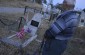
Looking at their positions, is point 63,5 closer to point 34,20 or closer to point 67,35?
point 67,35

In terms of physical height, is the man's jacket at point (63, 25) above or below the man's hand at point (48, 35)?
above

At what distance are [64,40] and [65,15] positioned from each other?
1.49 ft

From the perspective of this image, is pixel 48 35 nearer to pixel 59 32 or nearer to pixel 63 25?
pixel 59 32

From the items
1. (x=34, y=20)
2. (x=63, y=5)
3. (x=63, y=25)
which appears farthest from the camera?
(x=34, y=20)

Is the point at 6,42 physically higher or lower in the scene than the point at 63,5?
lower

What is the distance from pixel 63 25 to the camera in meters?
4.02

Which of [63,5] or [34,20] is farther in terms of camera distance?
[34,20]

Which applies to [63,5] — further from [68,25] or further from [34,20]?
[34,20]

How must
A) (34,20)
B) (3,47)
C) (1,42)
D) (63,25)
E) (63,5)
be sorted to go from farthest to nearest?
1. (34,20)
2. (1,42)
3. (3,47)
4. (63,5)
5. (63,25)

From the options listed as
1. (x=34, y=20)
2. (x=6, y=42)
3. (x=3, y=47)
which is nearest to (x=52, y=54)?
(x=3, y=47)

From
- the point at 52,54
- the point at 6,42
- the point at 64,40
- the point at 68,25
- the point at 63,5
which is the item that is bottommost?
the point at 6,42

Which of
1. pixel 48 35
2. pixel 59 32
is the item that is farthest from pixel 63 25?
pixel 48 35

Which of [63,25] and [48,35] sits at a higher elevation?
[63,25]

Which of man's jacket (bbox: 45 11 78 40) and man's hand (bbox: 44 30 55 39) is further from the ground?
man's jacket (bbox: 45 11 78 40)
